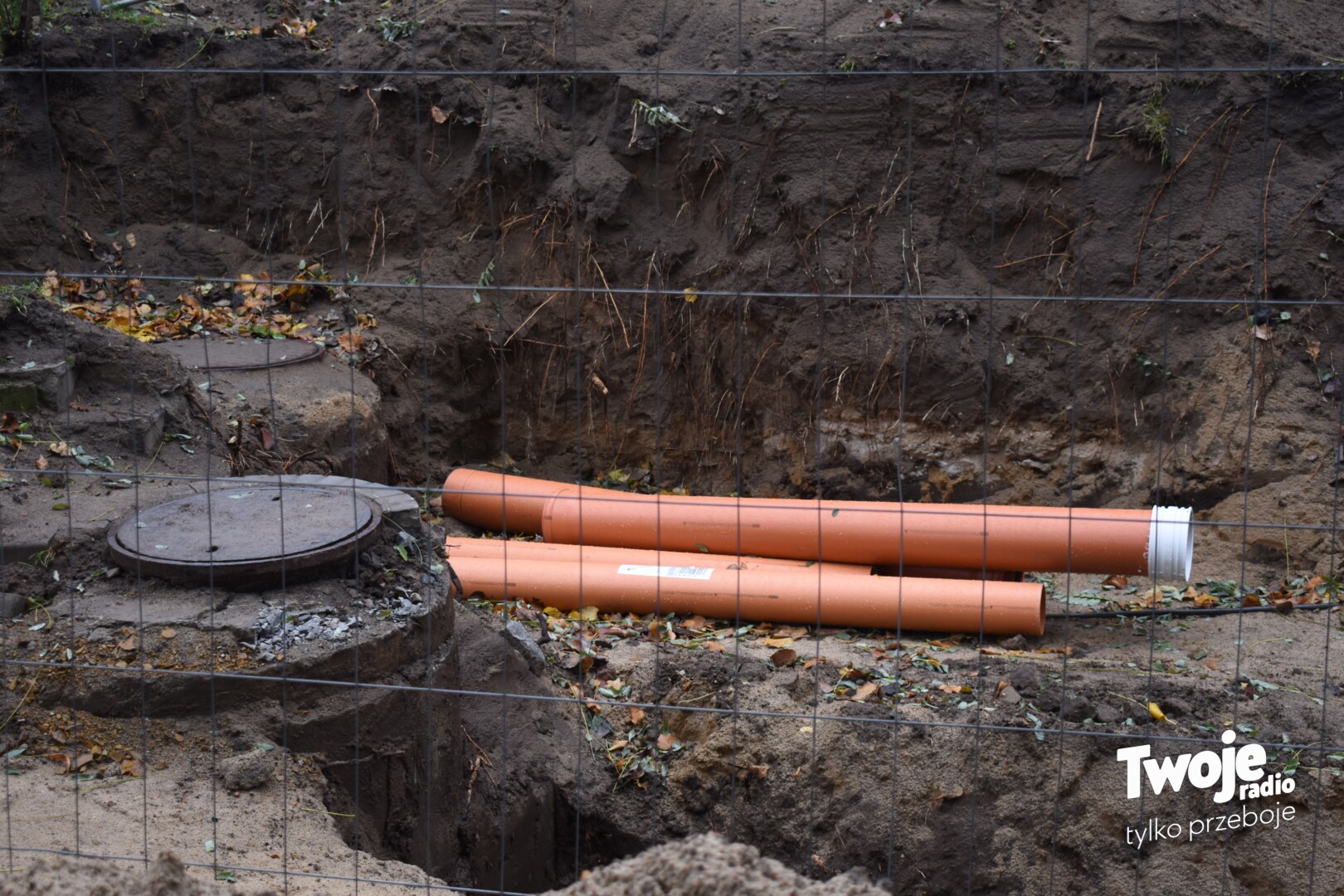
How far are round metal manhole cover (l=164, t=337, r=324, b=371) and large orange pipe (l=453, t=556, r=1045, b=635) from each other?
6.20 feet

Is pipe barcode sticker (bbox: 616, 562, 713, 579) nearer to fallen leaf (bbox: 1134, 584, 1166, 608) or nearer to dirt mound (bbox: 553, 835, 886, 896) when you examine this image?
fallen leaf (bbox: 1134, 584, 1166, 608)

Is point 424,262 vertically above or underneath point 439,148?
underneath

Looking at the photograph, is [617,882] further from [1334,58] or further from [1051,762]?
[1334,58]

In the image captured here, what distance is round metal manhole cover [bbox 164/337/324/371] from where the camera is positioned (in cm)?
692

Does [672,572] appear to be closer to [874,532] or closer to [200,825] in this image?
[874,532]

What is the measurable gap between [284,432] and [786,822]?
3726 mm

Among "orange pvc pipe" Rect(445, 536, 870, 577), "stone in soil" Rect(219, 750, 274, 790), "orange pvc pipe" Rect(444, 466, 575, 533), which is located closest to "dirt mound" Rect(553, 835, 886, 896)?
"stone in soil" Rect(219, 750, 274, 790)

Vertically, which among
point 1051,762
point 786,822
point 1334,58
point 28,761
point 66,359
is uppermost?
point 1334,58

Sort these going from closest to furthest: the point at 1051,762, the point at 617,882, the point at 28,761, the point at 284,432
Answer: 1. the point at 617,882
2. the point at 28,761
3. the point at 1051,762
4. the point at 284,432

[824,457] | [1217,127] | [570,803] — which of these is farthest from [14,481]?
[1217,127]

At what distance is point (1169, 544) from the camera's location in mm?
5820

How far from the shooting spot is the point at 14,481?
472cm
